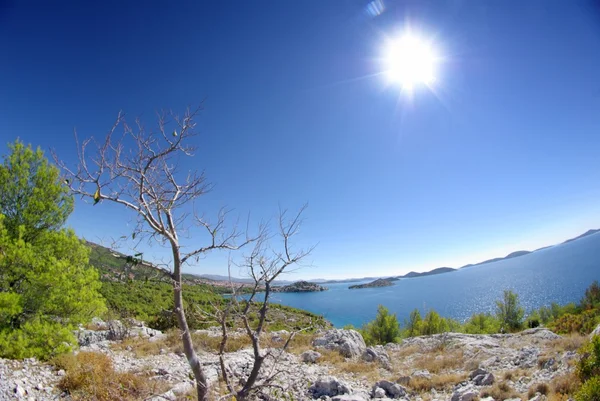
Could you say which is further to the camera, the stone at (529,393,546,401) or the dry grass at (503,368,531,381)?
the dry grass at (503,368,531,381)

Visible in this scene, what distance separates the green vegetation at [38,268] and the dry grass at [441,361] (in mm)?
13139

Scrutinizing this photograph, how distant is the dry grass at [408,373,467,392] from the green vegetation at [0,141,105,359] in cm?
1097

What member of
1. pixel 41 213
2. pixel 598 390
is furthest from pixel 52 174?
pixel 598 390

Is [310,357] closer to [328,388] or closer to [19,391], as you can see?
[328,388]

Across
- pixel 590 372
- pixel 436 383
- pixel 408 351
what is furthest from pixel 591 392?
pixel 408 351

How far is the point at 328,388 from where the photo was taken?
805cm

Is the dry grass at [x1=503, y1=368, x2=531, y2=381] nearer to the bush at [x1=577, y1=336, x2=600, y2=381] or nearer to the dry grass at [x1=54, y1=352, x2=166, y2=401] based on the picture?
the bush at [x1=577, y1=336, x2=600, y2=381]

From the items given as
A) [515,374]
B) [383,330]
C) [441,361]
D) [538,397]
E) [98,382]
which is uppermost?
[98,382]

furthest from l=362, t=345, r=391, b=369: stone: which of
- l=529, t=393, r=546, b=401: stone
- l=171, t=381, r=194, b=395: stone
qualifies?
l=171, t=381, r=194, b=395: stone

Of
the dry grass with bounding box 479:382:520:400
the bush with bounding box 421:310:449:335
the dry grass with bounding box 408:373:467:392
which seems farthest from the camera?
the bush with bounding box 421:310:449:335

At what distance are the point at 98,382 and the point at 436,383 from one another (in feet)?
33.8

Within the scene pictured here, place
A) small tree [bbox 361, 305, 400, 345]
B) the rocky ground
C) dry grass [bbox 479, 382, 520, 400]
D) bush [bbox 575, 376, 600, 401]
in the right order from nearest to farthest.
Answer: bush [bbox 575, 376, 600, 401], the rocky ground, dry grass [bbox 479, 382, 520, 400], small tree [bbox 361, 305, 400, 345]

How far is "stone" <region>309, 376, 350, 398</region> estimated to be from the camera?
7956 millimetres

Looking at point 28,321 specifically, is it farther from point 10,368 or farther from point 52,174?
point 52,174
